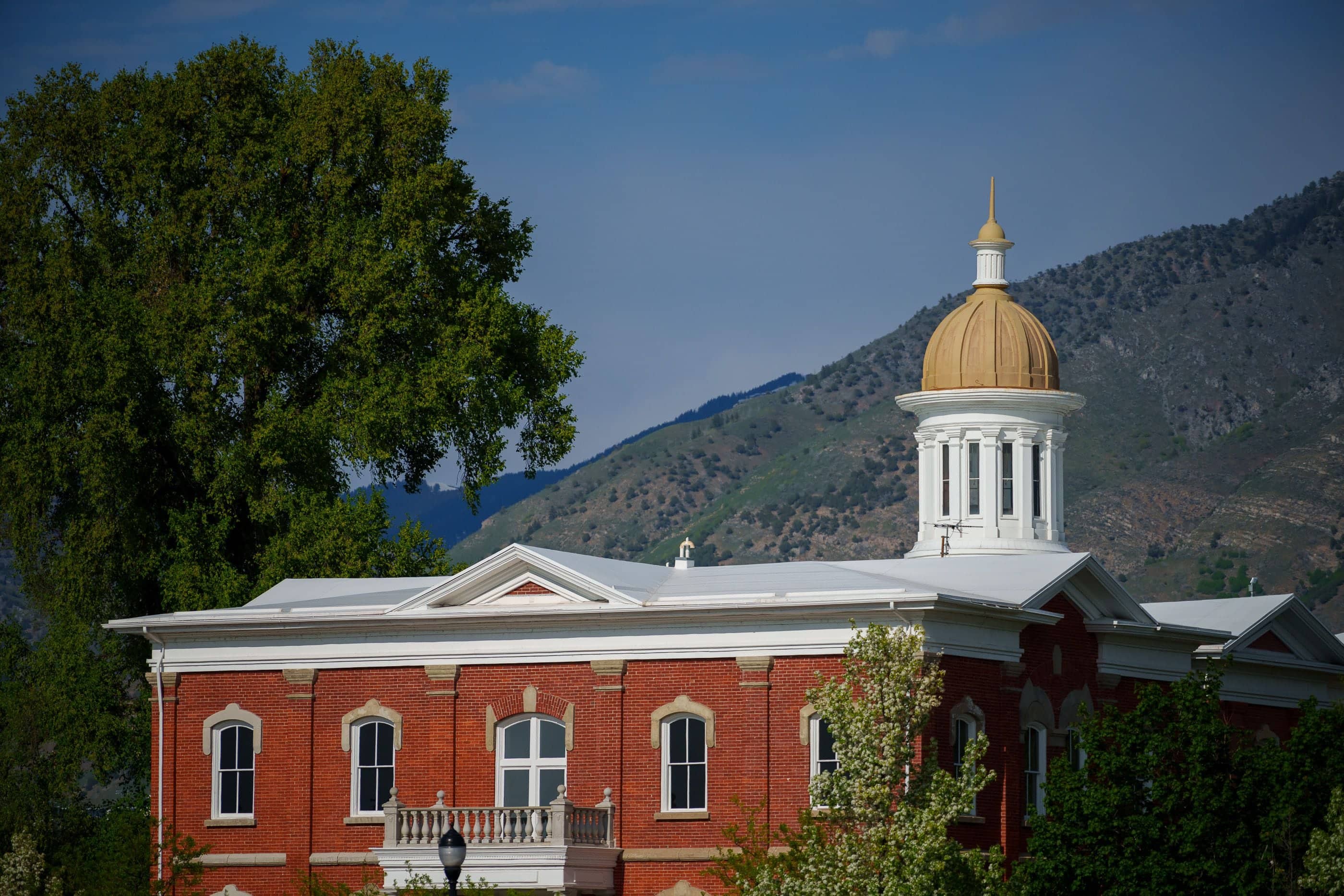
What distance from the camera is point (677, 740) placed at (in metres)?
40.3

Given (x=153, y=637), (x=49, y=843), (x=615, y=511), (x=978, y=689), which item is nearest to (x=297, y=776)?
(x=153, y=637)

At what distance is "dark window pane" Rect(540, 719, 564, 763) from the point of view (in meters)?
41.4

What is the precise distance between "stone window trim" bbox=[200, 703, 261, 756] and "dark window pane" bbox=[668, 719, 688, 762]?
27.8 feet

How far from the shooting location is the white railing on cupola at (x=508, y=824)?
3897 cm

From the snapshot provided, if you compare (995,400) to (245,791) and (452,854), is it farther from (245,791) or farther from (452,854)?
(452,854)

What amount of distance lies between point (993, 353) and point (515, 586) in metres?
15.5

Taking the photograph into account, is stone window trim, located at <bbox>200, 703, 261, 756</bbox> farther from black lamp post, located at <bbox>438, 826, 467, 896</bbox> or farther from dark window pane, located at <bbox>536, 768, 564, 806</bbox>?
black lamp post, located at <bbox>438, 826, 467, 896</bbox>

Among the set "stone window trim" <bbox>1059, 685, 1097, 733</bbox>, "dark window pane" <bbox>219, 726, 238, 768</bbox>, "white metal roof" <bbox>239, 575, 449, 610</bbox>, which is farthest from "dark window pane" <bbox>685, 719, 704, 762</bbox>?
"dark window pane" <bbox>219, 726, 238, 768</bbox>

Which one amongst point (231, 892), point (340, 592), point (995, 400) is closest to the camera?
point (231, 892)

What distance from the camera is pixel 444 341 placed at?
55906 mm

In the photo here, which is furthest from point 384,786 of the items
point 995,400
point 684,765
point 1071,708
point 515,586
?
point 995,400

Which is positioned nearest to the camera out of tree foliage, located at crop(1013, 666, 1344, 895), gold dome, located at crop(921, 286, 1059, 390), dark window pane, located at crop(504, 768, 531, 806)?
tree foliage, located at crop(1013, 666, 1344, 895)

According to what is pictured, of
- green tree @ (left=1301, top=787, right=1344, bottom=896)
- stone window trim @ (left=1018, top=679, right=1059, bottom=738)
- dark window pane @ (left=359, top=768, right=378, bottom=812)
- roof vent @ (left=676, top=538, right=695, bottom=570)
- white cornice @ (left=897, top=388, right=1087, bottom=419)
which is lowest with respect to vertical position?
green tree @ (left=1301, top=787, right=1344, bottom=896)

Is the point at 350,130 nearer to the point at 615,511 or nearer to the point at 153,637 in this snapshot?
the point at 153,637
